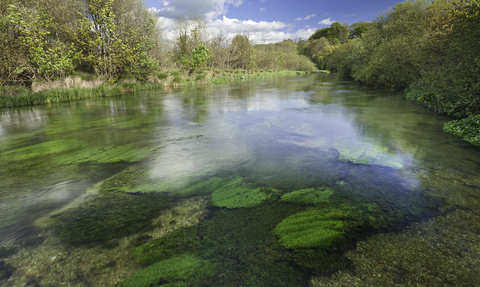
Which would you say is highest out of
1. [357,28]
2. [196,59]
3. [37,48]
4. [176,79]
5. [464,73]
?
[357,28]

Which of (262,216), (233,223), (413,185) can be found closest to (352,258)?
(262,216)

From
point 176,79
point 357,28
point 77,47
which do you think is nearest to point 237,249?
point 77,47

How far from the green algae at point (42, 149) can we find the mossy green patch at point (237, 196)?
3515 mm

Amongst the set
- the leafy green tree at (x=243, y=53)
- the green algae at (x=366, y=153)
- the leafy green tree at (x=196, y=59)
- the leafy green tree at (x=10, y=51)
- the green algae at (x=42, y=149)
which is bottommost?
the green algae at (x=366, y=153)

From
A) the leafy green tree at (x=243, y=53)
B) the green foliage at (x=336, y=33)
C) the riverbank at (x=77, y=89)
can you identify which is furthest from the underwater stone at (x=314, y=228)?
the green foliage at (x=336, y=33)

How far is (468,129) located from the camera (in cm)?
533

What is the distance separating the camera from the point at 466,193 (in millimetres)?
2957

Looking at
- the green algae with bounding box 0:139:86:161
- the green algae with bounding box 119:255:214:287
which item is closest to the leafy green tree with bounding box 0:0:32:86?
the green algae with bounding box 0:139:86:161

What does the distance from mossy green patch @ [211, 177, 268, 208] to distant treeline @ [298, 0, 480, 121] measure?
6.42 meters

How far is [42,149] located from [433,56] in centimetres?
1256

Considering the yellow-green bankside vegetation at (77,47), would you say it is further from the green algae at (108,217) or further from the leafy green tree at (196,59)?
the green algae at (108,217)

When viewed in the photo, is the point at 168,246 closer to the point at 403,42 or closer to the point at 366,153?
the point at 366,153

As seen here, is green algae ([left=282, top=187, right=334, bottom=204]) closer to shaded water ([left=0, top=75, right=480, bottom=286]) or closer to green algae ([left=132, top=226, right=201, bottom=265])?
shaded water ([left=0, top=75, right=480, bottom=286])

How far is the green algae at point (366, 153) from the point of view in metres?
3.97
